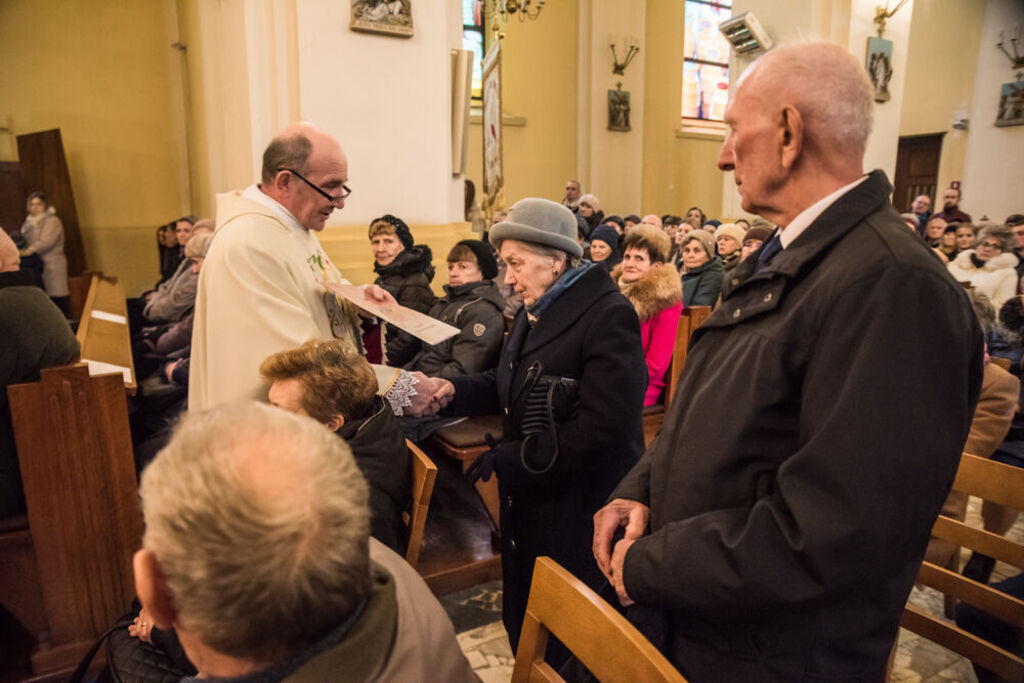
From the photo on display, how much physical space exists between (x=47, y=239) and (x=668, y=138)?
1081 cm

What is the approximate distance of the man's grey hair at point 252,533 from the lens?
0.73 meters

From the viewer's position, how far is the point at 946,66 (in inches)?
500

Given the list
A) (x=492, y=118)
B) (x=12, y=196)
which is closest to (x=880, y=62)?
(x=492, y=118)

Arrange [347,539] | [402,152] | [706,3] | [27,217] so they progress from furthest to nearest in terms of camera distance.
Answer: [706,3] → [27,217] → [402,152] → [347,539]

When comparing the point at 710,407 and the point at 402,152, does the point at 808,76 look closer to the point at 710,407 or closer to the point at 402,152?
the point at 710,407

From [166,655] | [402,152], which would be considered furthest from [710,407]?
[402,152]

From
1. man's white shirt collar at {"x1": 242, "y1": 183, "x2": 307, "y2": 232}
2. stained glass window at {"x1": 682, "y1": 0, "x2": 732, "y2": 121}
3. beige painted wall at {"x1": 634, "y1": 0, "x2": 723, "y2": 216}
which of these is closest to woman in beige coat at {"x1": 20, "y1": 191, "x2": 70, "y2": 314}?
man's white shirt collar at {"x1": 242, "y1": 183, "x2": 307, "y2": 232}

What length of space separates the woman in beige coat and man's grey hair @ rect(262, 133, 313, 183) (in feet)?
22.2

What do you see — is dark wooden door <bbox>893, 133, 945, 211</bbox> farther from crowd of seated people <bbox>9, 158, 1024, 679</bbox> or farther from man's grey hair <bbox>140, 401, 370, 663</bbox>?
man's grey hair <bbox>140, 401, 370, 663</bbox>

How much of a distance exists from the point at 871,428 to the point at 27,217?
389 inches

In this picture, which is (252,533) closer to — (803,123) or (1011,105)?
(803,123)

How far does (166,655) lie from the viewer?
5.10 ft

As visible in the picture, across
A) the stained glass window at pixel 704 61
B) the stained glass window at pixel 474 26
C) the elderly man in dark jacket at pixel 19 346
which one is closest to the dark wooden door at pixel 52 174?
the stained glass window at pixel 474 26

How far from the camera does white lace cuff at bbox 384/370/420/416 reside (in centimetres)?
217
